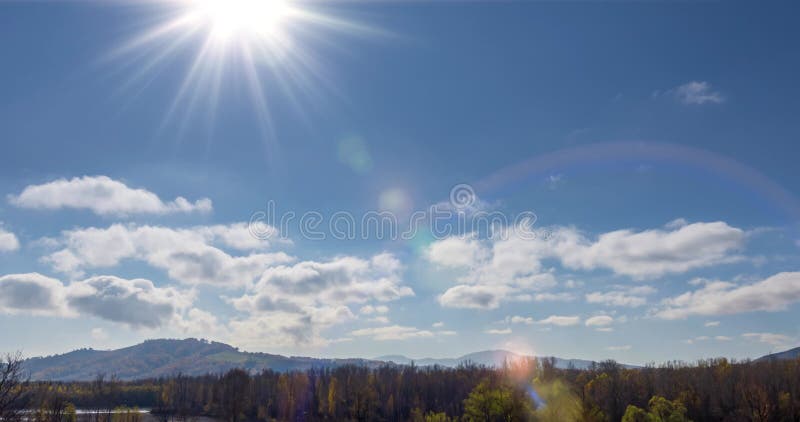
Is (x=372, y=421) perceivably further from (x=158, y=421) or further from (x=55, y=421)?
(x=55, y=421)

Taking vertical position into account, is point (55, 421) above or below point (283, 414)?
above

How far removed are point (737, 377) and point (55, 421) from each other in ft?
545

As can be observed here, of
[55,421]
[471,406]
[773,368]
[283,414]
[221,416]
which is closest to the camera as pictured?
[55,421]

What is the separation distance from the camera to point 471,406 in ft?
333

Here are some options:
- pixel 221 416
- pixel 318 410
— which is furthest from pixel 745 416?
pixel 221 416

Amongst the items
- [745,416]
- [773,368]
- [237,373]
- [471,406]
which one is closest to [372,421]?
[237,373]

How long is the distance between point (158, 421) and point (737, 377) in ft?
584

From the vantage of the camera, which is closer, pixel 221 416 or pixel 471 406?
pixel 471 406

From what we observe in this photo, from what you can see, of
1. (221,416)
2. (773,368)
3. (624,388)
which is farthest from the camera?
(221,416)

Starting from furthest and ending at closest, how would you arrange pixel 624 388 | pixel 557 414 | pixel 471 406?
1. pixel 624 388
2. pixel 471 406
3. pixel 557 414

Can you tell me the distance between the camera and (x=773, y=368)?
173500 mm

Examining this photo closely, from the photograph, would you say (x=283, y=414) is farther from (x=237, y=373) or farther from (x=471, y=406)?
(x=471, y=406)

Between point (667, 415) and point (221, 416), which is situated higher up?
point (667, 415)

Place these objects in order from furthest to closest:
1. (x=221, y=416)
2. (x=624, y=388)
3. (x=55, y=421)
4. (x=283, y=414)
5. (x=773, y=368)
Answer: (x=221, y=416) < (x=283, y=414) < (x=773, y=368) < (x=624, y=388) < (x=55, y=421)
